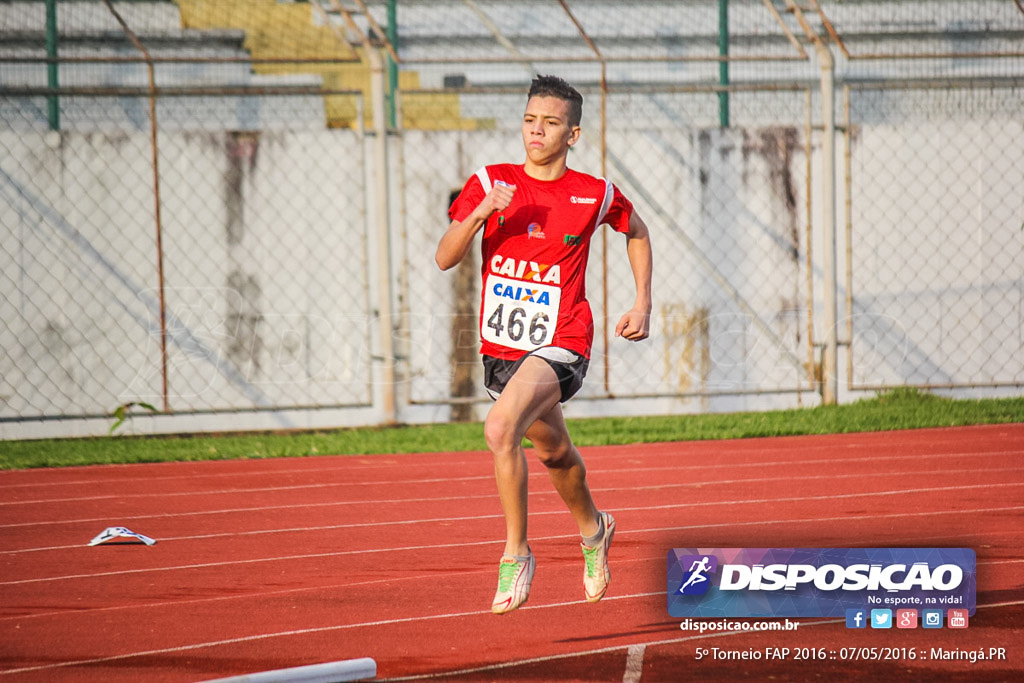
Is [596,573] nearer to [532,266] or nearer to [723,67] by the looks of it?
[532,266]

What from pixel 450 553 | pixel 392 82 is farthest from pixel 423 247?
pixel 450 553

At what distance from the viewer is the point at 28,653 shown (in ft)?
14.6

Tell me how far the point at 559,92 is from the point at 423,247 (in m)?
6.30

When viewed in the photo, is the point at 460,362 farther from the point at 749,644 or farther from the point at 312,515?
the point at 749,644

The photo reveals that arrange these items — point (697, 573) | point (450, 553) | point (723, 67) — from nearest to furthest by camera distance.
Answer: point (697, 573) → point (450, 553) → point (723, 67)

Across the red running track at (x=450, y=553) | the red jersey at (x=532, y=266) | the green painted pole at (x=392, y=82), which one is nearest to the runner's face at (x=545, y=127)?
the red jersey at (x=532, y=266)

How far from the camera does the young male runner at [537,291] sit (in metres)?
4.51

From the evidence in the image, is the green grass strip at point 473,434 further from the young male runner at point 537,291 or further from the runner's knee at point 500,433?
the runner's knee at point 500,433

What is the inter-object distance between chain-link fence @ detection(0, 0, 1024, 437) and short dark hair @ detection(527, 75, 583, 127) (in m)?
5.52

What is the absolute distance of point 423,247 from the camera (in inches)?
428

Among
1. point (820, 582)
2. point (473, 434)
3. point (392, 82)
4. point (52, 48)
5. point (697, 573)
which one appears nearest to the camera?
point (820, 582)

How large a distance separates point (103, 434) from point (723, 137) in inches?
227

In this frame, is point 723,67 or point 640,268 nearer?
point 640,268

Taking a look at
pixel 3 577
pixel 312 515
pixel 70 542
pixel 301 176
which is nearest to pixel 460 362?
pixel 301 176
